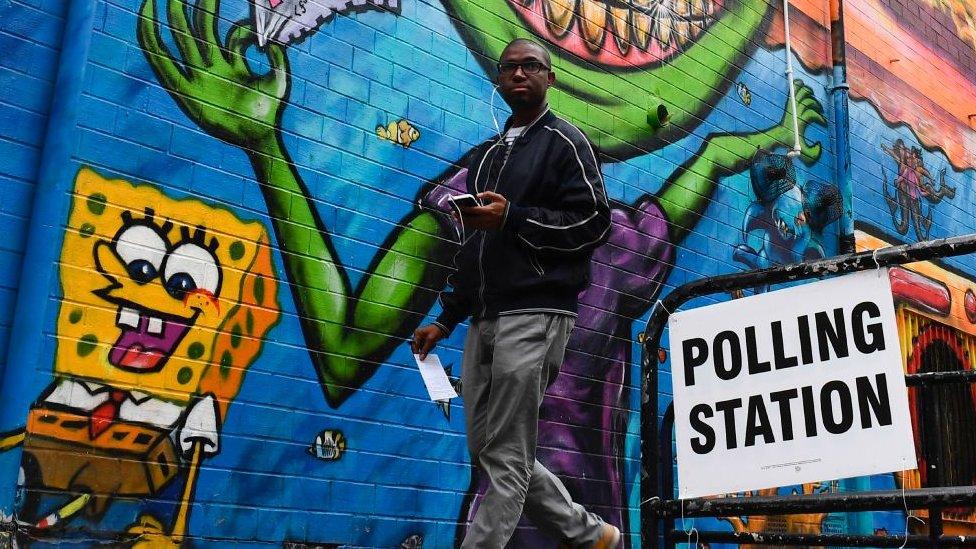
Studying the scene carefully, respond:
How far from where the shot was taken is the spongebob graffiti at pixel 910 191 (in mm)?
9211

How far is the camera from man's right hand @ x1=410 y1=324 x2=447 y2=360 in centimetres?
376

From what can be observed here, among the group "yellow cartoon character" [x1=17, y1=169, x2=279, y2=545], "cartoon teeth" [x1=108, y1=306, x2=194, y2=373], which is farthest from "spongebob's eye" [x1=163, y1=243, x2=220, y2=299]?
"cartoon teeth" [x1=108, y1=306, x2=194, y2=373]

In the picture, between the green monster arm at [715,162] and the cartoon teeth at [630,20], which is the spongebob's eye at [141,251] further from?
the green monster arm at [715,162]

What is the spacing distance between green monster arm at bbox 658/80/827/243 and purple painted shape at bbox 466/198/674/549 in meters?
0.29

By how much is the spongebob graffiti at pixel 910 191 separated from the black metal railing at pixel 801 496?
21.6ft

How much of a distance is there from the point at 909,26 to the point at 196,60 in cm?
768

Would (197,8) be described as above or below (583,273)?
above

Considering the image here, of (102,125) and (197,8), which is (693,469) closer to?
(102,125)

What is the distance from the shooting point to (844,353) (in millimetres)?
2914

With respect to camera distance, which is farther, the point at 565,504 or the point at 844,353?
the point at 565,504

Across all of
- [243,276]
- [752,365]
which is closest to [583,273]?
[752,365]

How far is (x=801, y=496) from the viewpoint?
110 inches

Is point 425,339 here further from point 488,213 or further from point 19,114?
point 19,114

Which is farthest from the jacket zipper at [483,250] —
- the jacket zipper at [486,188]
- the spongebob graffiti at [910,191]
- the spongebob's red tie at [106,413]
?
the spongebob graffiti at [910,191]
